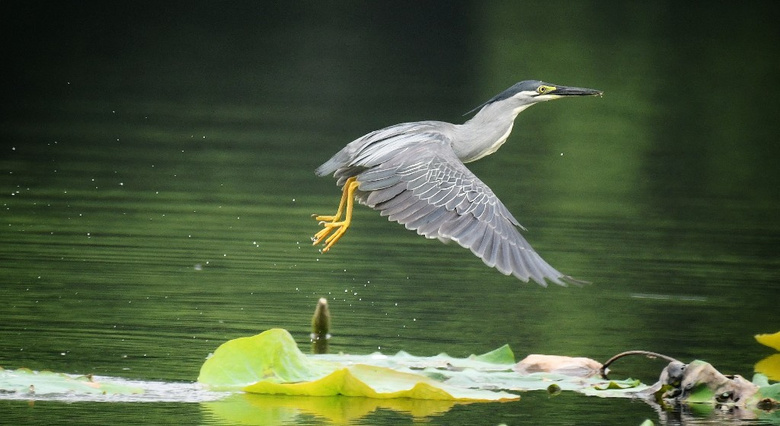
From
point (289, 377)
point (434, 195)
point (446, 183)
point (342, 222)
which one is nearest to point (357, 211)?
point (342, 222)

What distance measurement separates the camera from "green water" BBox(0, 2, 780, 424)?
34.9 ft

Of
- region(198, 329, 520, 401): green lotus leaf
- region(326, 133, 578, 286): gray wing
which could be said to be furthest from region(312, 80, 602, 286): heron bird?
region(198, 329, 520, 401): green lotus leaf

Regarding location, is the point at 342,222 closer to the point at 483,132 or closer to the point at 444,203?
the point at 444,203

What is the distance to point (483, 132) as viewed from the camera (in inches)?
421

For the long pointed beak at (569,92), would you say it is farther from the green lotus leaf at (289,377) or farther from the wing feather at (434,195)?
the green lotus leaf at (289,377)

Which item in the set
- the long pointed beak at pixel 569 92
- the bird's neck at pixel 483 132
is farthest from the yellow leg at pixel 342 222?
the long pointed beak at pixel 569 92

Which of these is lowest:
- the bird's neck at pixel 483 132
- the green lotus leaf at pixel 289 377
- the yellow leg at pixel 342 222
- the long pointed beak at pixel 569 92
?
the green lotus leaf at pixel 289 377

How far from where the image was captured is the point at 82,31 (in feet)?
123

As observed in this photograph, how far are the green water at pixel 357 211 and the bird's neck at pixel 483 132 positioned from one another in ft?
4.19

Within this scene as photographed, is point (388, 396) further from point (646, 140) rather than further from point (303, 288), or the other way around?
point (646, 140)

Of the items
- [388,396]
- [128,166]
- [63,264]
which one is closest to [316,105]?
[128,166]

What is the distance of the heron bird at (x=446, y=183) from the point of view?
356 inches

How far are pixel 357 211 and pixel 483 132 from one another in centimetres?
597

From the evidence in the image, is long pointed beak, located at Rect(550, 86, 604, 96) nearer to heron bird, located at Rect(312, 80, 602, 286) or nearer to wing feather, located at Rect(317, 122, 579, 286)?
heron bird, located at Rect(312, 80, 602, 286)
